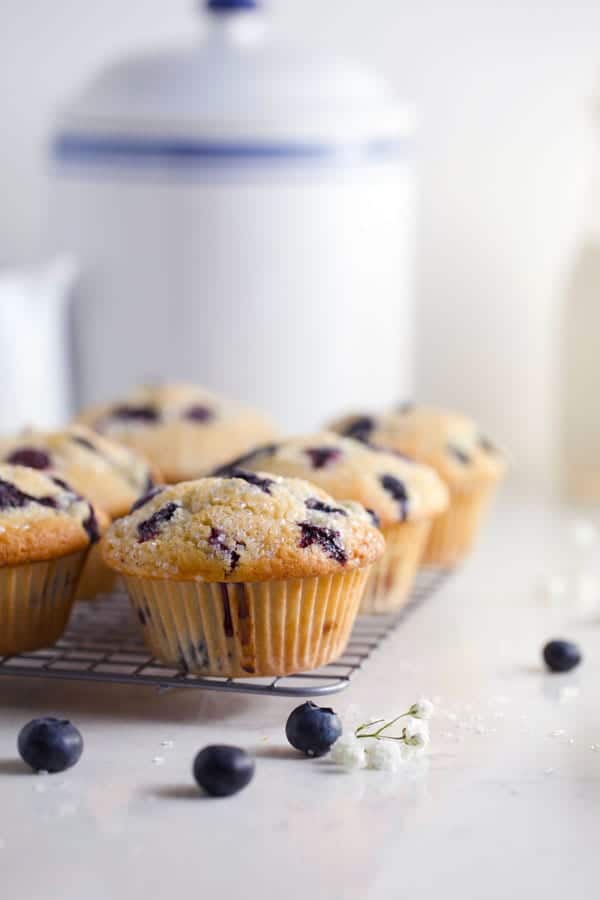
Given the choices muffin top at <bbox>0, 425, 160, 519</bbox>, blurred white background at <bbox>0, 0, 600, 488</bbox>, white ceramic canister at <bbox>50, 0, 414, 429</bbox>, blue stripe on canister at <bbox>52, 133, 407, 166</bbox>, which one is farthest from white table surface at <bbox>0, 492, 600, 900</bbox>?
blurred white background at <bbox>0, 0, 600, 488</bbox>

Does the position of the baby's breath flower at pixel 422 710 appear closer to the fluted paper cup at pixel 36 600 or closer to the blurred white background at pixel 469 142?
the fluted paper cup at pixel 36 600

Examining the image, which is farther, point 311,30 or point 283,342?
point 311,30

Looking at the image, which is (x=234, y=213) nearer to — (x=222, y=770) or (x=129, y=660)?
(x=129, y=660)

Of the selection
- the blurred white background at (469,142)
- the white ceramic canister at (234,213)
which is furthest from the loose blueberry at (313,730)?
the blurred white background at (469,142)

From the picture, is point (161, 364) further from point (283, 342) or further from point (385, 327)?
Result: point (385, 327)

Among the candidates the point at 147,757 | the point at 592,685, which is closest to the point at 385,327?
the point at 592,685
